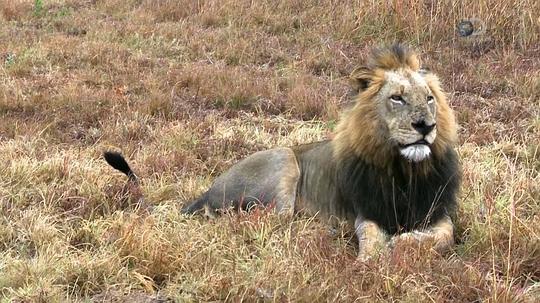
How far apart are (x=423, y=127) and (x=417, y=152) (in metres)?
0.15

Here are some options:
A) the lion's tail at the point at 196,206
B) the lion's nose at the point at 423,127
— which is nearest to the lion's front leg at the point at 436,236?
the lion's nose at the point at 423,127

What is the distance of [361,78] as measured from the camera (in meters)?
4.46

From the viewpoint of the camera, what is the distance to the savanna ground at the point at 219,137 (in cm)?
366

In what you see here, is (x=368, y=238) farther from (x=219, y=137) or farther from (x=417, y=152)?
(x=219, y=137)

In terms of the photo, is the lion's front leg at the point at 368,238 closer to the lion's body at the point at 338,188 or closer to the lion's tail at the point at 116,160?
the lion's body at the point at 338,188

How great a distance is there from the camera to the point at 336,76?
9664mm

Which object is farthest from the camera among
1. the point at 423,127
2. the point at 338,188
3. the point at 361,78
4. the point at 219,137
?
the point at 219,137

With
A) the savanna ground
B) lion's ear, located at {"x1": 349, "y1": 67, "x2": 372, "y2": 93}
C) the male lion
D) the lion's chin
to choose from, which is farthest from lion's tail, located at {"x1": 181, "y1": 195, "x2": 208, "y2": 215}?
the lion's chin

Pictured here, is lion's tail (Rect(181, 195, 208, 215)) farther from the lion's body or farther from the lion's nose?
the lion's nose

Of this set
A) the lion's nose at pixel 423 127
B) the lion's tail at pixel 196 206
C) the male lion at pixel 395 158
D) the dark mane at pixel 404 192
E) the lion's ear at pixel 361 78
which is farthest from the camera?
the lion's tail at pixel 196 206

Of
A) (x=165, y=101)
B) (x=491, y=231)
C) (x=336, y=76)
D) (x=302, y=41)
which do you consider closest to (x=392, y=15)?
(x=302, y=41)

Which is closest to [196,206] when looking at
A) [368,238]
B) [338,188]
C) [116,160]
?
[116,160]

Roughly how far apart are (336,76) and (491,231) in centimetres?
577

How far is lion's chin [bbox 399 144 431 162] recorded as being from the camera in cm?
401
